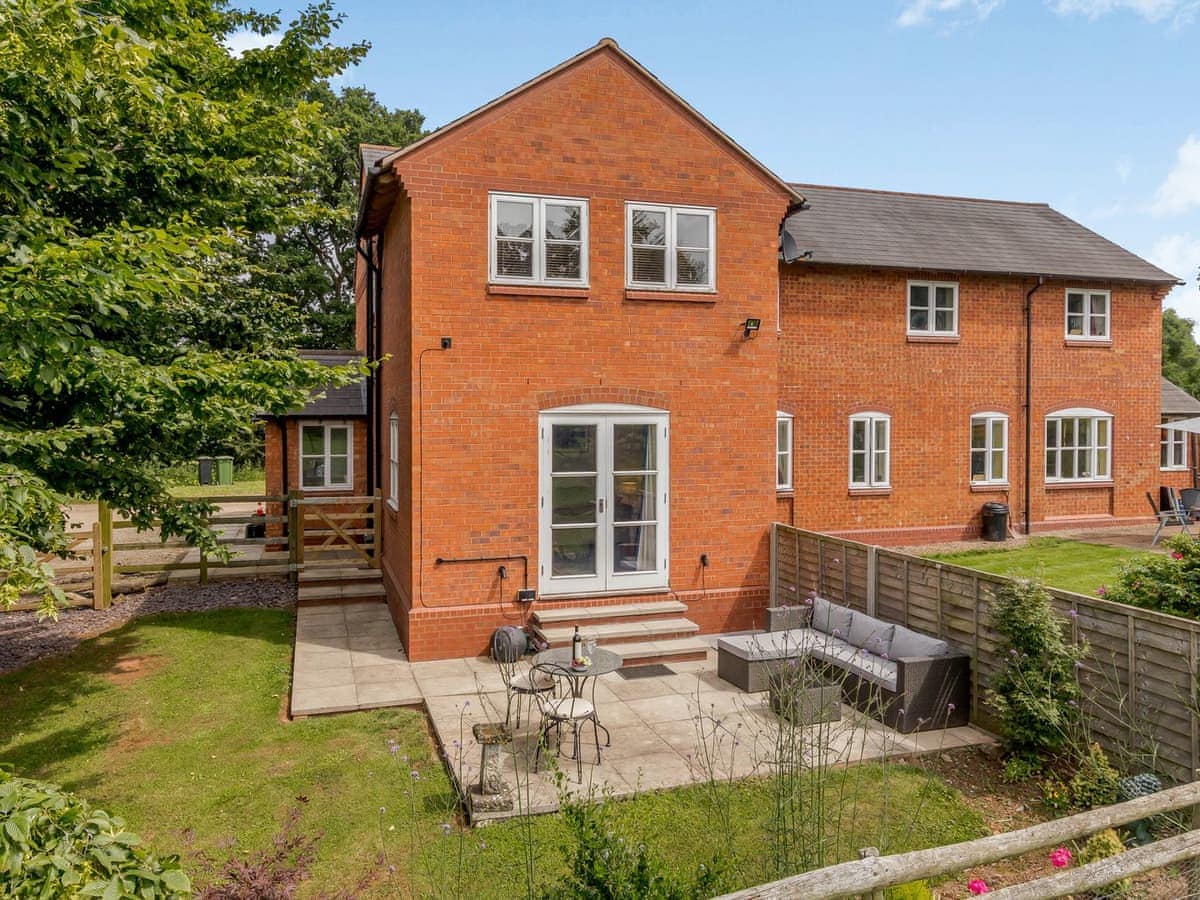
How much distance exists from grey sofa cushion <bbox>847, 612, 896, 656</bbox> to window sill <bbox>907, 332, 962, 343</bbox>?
10.1 metres

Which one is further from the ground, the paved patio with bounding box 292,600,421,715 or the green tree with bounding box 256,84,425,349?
the green tree with bounding box 256,84,425,349

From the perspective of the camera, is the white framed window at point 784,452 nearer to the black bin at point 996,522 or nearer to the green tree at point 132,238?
the black bin at point 996,522

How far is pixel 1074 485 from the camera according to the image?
18.7m

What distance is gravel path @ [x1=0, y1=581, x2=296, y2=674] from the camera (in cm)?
1083

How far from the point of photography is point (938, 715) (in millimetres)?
7656

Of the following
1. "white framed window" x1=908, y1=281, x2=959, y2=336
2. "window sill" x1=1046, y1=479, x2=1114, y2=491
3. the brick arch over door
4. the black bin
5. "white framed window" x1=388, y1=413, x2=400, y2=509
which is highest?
"white framed window" x1=908, y1=281, x2=959, y2=336

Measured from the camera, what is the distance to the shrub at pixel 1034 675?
21.6ft

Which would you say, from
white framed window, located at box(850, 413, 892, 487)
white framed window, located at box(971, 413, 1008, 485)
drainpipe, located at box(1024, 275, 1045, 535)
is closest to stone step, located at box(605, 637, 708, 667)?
white framed window, located at box(850, 413, 892, 487)

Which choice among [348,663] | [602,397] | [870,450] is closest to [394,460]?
[348,663]

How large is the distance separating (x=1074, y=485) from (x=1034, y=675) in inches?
567

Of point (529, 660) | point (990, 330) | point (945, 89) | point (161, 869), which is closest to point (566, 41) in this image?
point (945, 89)

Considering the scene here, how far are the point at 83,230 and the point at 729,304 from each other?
26.4ft

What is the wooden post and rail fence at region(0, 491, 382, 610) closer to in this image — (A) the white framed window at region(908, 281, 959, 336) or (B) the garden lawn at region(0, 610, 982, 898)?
(B) the garden lawn at region(0, 610, 982, 898)

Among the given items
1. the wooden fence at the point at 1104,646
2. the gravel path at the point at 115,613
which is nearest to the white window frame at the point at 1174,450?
the wooden fence at the point at 1104,646
